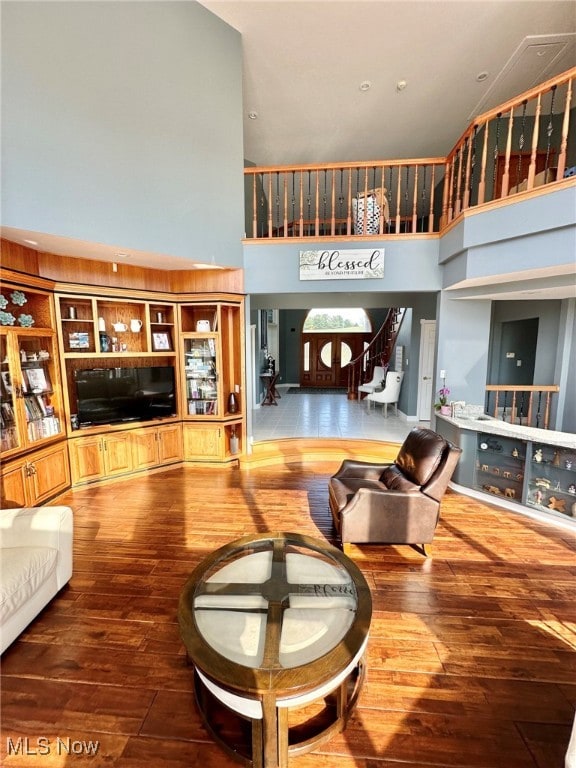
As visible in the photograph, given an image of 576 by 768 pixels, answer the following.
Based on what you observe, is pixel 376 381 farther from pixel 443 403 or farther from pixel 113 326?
pixel 113 326

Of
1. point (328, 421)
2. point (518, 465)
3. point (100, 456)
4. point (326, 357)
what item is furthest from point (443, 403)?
point (326, 357)

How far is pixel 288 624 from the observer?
1713 mm

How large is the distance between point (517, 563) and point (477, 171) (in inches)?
216

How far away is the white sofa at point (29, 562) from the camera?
2004mm

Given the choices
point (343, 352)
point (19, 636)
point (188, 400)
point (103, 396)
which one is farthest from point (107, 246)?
point (343, 352)

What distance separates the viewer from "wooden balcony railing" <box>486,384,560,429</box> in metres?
4.70

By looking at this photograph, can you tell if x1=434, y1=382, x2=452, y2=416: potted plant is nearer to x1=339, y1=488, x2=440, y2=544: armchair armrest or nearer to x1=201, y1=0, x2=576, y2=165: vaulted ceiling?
x1=339, y1=488, x2=440, y2=544: armchair armrest

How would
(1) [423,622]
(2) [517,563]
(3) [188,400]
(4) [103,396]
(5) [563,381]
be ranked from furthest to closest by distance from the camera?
(5) [563,381] → (3) [188,400] → (4) [103,396] → (2) [517,563] → (1) [423,622]

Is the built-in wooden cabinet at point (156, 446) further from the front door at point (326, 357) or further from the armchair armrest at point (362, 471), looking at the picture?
the front door at point (326, 357)

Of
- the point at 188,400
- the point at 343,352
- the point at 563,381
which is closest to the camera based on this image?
the point at 188,400

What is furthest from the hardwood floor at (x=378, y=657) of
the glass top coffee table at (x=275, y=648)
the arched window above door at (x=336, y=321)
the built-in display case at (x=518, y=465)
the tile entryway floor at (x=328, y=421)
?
the arched window above door at (x=336, y=321)

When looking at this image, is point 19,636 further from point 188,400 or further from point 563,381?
point 563,381
